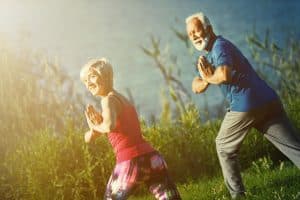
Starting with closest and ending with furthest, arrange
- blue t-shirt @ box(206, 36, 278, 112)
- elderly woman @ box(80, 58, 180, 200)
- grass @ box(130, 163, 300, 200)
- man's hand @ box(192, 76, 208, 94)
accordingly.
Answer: elderly woman @ box(80, 58, 180, 200) < blue t-shirt @ box(206, 36, 278, 112) < man's hand @ box(192, 76, 208, 94) < grass @ box(130, 163, 300, 200)

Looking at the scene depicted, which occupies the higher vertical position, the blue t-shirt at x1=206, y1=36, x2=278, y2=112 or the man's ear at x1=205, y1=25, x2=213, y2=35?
the man's ear at x1=205, y1=25, x2=213, y2=35

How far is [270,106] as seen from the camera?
5.65 meters

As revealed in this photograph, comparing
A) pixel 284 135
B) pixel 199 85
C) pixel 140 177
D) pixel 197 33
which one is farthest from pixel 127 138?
pixel 284 135

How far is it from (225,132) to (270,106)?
1.39ft

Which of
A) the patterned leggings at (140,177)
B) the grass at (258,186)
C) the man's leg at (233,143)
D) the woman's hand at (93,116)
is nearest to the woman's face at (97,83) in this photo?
the woman's hand at (93,116)

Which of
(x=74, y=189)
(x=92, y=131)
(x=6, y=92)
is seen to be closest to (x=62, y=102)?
(x=6, y=92)

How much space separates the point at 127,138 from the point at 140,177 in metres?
0.30

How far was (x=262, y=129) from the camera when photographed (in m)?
5.75

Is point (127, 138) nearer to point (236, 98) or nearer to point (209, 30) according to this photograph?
point (236, 98)

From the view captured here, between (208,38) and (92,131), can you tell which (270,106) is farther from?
(92,131)

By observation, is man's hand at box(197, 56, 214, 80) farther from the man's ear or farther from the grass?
the grass

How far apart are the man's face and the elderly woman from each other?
2.63ft

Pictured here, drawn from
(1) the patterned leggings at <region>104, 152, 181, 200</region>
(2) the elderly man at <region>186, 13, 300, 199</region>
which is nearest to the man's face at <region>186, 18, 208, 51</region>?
(2) the elderly man at <region>186, 13, 300, 199</region>

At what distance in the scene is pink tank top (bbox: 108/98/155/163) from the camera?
5277 millimetres
